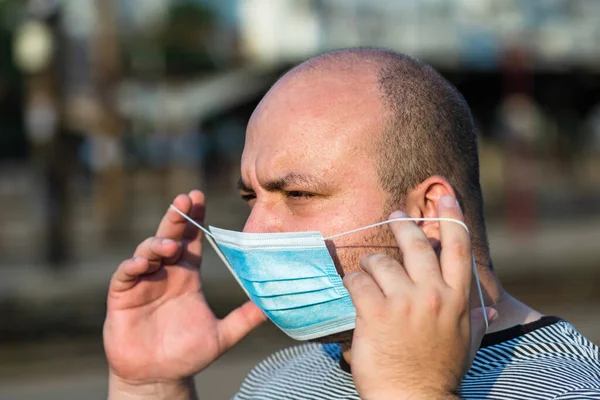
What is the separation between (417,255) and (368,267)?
11cm

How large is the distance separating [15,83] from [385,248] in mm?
60223

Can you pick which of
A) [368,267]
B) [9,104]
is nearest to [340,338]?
[368,267]

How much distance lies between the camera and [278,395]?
267 cm

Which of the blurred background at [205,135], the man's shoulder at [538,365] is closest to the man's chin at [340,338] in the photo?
the man's shoulder at [538,365]

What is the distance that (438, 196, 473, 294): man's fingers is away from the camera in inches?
71.4

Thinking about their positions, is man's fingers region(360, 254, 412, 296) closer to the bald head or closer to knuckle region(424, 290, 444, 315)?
knuckle region(424, 290, 444, 315)

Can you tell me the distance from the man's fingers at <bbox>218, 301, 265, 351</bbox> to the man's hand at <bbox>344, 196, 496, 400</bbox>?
36.5 inches

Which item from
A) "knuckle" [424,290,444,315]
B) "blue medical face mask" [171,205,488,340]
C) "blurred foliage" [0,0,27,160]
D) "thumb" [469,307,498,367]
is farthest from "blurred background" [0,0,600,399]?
"knuckle" [424,290,444,315]

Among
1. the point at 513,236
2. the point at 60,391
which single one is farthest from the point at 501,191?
the point at 60,391

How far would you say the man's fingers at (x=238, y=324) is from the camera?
9.01 ft

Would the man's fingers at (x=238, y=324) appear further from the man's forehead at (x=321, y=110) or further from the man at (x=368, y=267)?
the man's forehead at (x=321, y=110)

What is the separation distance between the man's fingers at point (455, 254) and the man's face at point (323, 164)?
1.43ft

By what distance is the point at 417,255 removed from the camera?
184cm

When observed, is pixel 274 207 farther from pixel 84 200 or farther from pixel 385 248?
pixel 84 200
